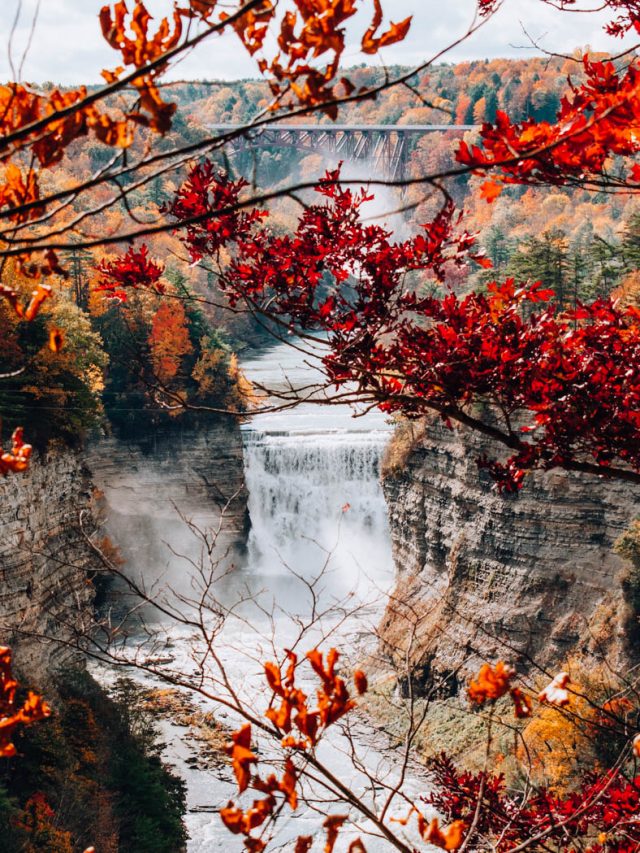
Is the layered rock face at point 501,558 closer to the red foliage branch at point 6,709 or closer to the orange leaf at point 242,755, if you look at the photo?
the red foliage branch at point 6,709

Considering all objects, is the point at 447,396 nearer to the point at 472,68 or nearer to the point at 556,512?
Answer: the point at 556,512

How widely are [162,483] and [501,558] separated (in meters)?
18.6

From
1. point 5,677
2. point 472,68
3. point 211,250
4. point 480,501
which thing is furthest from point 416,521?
point 472,68

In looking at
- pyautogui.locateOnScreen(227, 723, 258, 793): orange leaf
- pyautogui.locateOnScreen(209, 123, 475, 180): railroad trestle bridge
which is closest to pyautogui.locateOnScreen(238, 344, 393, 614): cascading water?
pyautogui.locateOnScreen(227, 723, 258, 793): orange leaf

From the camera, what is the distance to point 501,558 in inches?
1110

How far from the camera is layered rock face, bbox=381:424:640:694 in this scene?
84.1ft

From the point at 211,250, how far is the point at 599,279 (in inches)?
1284

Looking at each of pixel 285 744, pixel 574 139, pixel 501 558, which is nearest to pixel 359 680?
pixel 285 744

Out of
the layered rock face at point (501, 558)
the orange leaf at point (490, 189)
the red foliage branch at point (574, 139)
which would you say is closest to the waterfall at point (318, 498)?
the layered rock face at point (501, 558)

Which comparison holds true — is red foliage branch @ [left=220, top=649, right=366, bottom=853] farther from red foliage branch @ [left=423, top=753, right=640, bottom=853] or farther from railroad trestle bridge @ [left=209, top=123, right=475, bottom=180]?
railroad trestle bridge @ [left=209, top=123, right=475, bottom=180]

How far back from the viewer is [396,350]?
5.46 meters

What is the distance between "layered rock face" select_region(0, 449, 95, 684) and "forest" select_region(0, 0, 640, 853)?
0.10m

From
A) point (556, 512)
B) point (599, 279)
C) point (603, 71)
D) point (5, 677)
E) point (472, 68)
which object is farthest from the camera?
point (472, 68)

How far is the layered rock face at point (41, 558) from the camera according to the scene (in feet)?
71.3
